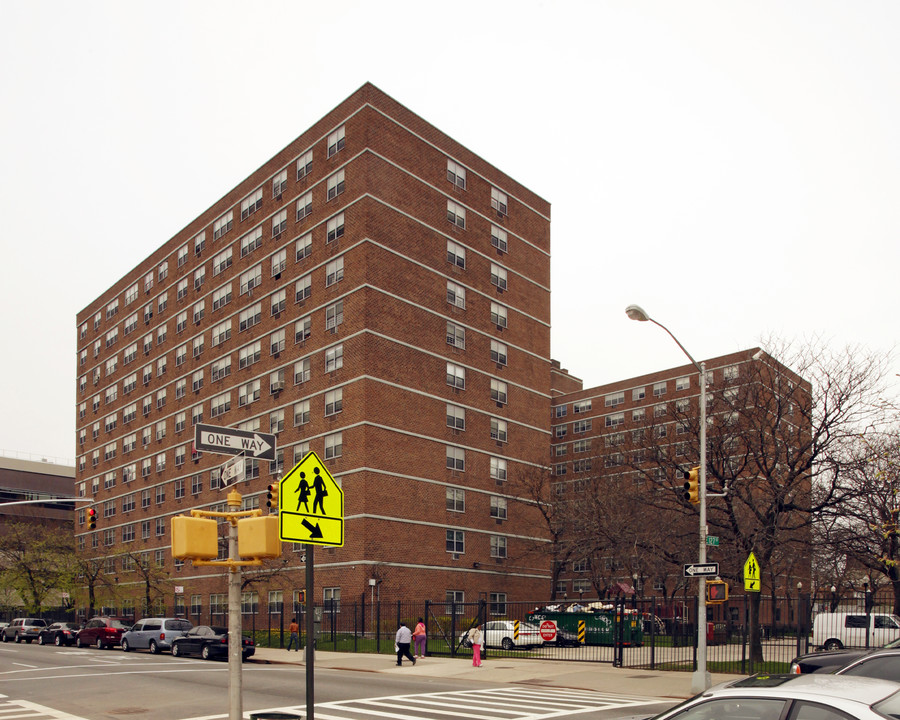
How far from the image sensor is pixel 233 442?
926 centimetres

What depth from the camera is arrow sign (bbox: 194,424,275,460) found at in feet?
29.4

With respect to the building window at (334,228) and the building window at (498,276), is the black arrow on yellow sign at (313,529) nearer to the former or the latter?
the building window at (334,228)

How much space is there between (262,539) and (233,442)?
1458 mm

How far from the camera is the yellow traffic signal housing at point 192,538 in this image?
8.35 metres

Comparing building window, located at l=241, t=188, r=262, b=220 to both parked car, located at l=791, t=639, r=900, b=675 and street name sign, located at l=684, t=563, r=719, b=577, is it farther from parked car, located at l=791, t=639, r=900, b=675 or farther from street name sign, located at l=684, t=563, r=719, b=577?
parked car, located at l=791, t=639, r=900, b=675

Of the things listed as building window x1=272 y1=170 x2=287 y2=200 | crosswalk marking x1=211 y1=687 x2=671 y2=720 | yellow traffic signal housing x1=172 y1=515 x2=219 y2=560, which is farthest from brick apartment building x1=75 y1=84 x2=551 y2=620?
yellow traffic signal housing x1=172 y1=515 x2=219 y2=560

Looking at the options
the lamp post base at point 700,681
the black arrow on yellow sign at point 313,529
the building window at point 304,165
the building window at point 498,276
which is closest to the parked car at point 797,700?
the black arrow on yellow sign at point 313,529

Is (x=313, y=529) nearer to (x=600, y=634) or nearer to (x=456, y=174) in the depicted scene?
(x=600, y=634)

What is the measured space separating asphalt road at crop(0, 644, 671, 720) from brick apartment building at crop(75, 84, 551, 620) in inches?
956

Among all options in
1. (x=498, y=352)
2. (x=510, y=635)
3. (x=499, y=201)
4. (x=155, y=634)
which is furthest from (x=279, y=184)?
(x=510, y=635)

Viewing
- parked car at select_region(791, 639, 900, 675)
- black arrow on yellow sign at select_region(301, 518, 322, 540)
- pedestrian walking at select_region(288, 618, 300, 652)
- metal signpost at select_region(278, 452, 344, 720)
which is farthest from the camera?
pedestrian walking at select_region(288, 618, 300, 652)

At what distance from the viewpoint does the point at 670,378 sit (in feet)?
295

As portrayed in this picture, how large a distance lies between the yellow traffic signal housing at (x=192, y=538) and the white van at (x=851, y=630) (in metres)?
34.0

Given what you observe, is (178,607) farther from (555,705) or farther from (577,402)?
(555,705)
